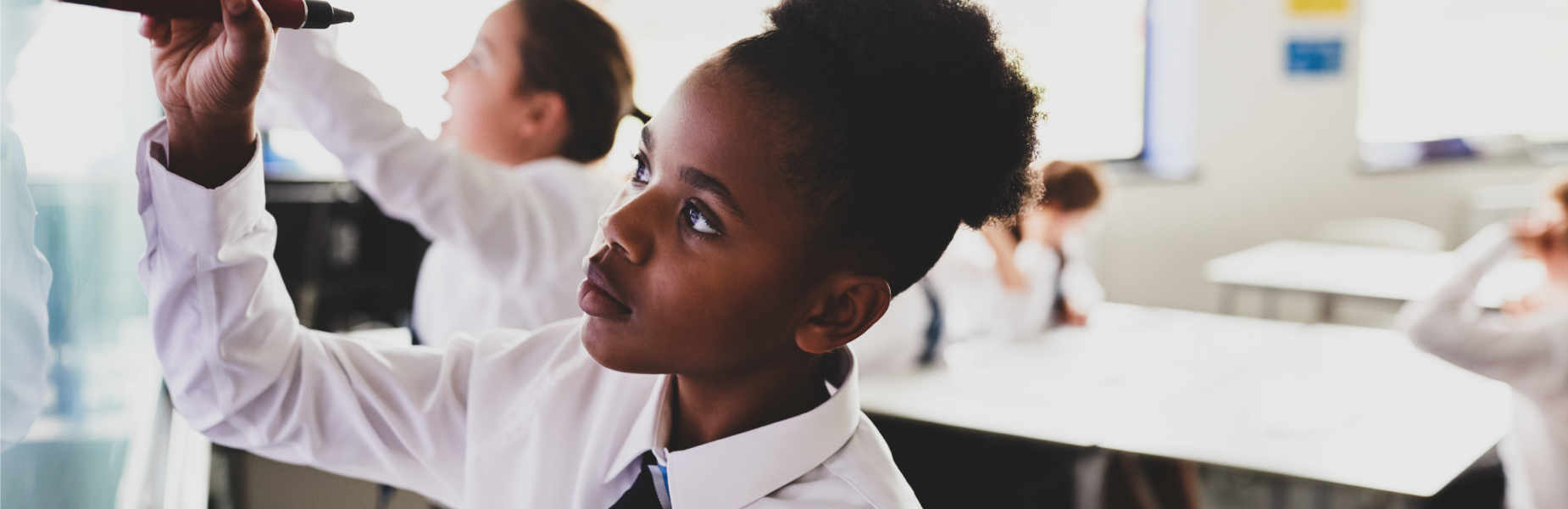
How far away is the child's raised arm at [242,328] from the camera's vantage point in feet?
2.05

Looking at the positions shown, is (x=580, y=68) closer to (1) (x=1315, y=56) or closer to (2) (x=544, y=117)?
(2) (x=544, y=117)

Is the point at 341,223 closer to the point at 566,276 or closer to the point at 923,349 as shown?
the point at 923,349

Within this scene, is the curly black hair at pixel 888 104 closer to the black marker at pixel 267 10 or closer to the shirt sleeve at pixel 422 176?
the black marker at pixel 267 10

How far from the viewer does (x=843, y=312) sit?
80 cm

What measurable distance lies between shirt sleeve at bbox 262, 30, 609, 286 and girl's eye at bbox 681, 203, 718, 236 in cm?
56

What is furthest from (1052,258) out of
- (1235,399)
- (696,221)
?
(696,221)

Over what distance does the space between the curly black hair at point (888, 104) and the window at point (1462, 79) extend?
17.3ft

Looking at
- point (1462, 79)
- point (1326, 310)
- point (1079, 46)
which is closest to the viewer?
point (1326, 310)

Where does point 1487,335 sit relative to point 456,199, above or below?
below

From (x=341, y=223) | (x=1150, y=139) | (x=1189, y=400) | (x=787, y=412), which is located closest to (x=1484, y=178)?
(x=1150, y=139)

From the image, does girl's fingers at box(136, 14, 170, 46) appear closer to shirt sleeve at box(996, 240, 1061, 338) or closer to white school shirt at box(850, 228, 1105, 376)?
white school shirt at box(850, 228, 1105, 376)

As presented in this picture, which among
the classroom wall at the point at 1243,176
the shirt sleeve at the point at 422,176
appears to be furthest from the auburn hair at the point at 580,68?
the classroom wall at the point at 1243,176

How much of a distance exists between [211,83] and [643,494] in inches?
16.4

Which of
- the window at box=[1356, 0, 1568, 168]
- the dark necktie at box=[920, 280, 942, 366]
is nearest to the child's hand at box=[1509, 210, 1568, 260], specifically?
the dark necktie at box=[920, 280, 942, 366]
